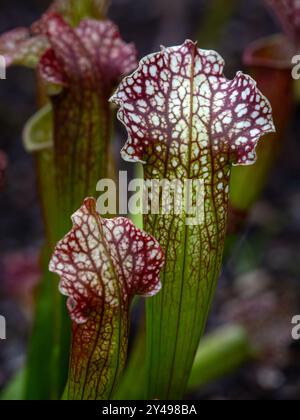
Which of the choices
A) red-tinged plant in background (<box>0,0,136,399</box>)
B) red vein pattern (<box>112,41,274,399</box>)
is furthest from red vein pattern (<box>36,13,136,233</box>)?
red vein pattern (<box>112,41,274,399</box>)

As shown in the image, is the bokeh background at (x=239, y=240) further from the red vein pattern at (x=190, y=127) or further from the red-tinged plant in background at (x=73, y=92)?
the red vein pattern at (x=190, y=127)

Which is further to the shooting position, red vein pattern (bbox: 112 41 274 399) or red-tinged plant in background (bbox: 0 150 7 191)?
red-tinged plant in background (bbox: 0 150 7 191)

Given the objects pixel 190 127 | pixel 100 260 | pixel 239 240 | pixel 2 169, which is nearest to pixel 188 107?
pixel 190 127

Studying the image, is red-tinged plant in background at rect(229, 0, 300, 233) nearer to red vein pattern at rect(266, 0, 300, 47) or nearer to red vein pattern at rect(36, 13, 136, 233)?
red vein pattern at rect(266, 0, 300, 47)

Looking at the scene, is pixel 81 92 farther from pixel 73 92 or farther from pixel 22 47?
pixel 22 47

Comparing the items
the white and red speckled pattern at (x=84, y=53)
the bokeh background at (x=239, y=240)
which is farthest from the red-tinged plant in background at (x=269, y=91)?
the bokeh background at (x=239, y=240)
